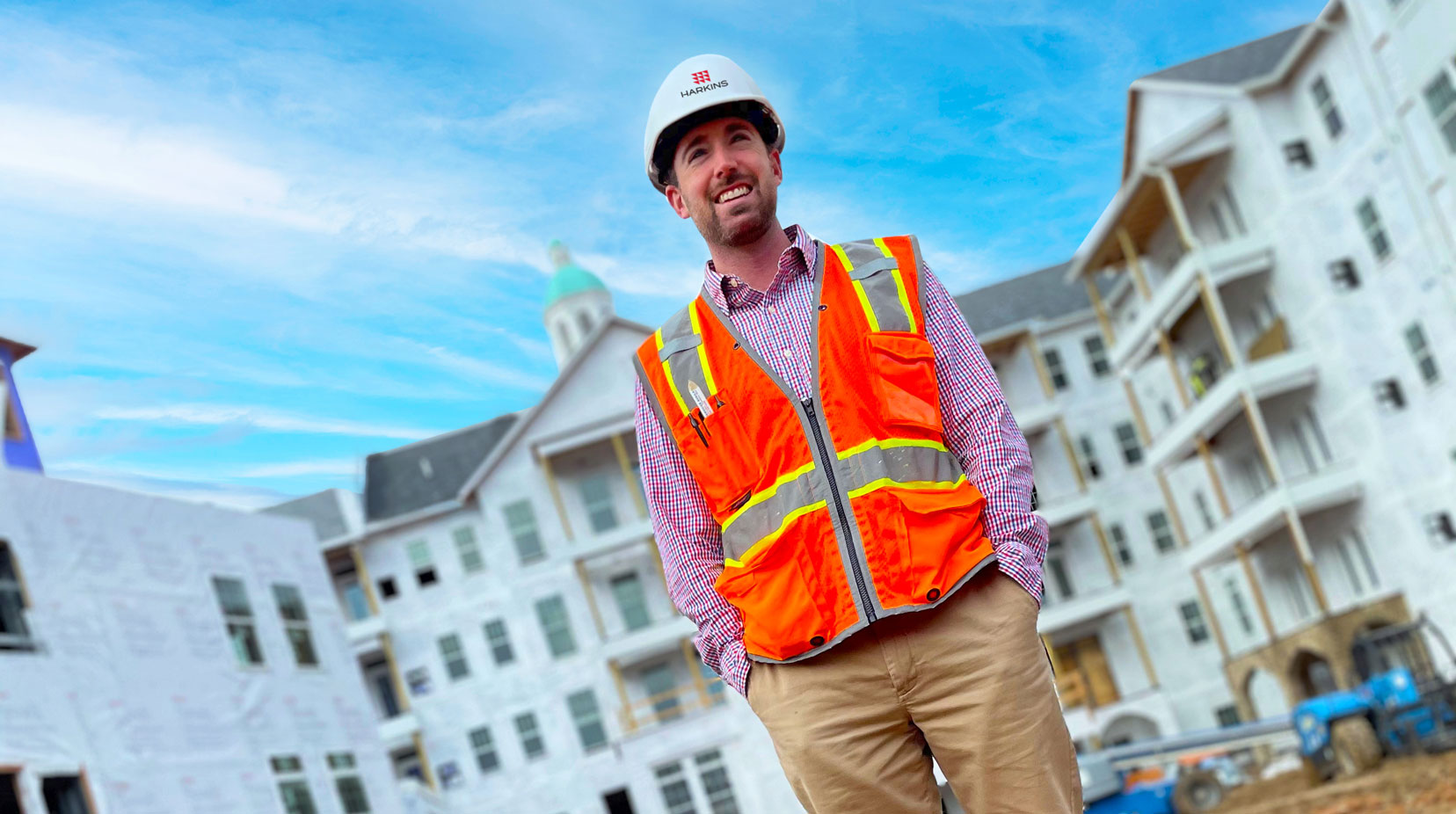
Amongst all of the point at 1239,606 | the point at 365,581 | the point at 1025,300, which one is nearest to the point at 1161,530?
the point at 1239,606

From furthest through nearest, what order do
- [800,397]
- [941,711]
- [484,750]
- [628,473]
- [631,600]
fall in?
[484,750]
[631,600]
[628,473]
[800,397]
[941,711]

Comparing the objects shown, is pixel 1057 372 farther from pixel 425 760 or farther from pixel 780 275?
pixel 780 275

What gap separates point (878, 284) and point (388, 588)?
124ft

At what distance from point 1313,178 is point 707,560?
26243mm

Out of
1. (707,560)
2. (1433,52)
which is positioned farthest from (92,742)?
(1433,52)

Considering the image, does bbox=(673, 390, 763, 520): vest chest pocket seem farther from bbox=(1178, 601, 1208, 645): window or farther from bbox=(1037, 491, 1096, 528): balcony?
bbox=(1178, 601, 1208, 645): window

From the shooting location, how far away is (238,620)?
20453mm

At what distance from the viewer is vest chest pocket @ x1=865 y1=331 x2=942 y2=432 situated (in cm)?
289

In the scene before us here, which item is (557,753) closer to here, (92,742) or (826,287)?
(92,742)

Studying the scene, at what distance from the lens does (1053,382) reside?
39.5m

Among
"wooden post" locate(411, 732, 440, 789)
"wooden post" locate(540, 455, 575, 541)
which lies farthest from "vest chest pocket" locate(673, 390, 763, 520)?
"wooden post" locate(411, 732, 440, 789)

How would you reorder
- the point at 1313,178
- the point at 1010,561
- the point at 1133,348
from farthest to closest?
the point at 1133,348
the point at 1313,178
the point at 1010,561

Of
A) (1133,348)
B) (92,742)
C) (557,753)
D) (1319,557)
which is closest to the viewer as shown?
(92,742)

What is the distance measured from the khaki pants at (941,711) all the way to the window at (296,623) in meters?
20.1
